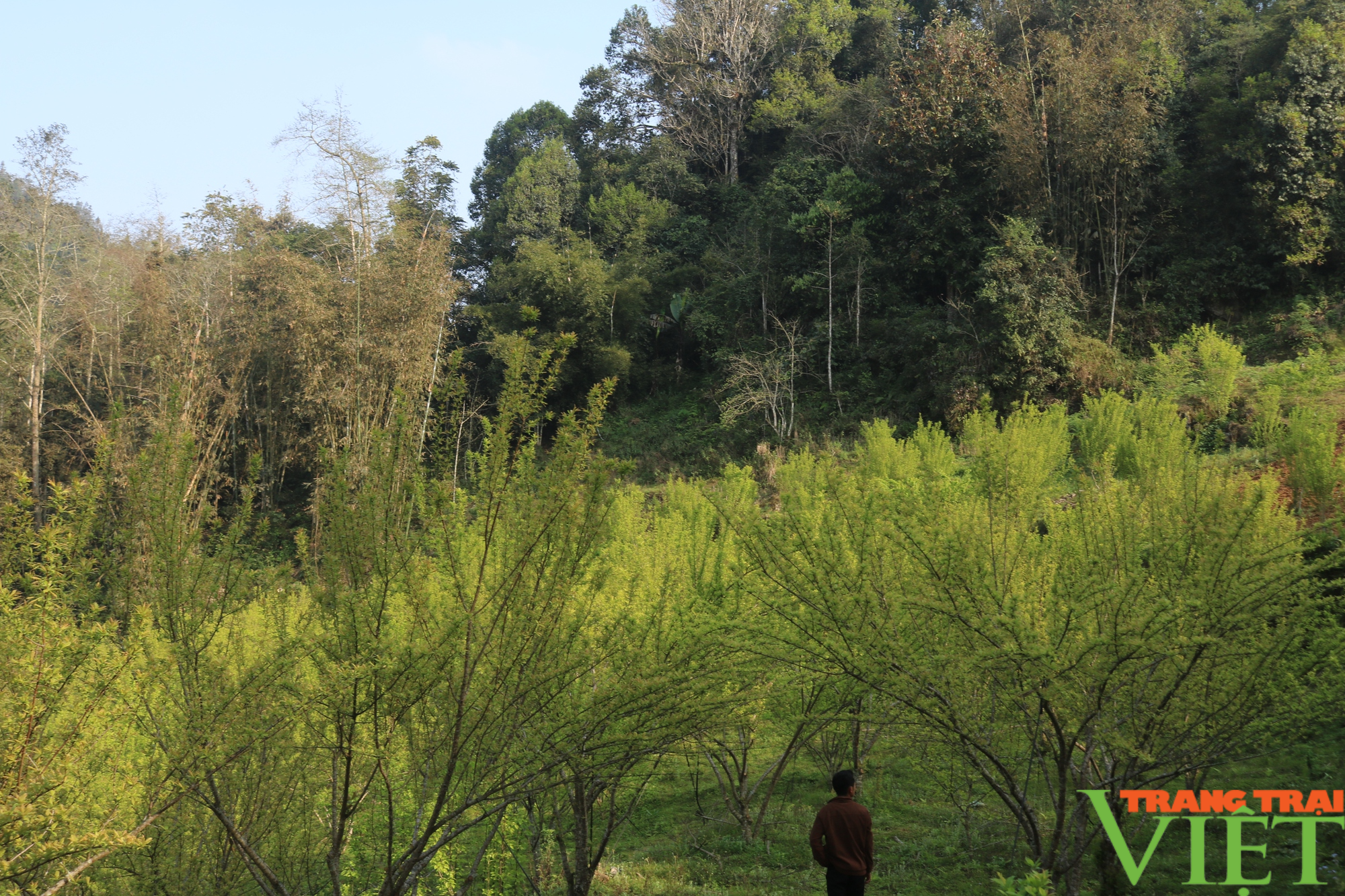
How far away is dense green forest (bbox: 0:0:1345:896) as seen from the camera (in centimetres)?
427

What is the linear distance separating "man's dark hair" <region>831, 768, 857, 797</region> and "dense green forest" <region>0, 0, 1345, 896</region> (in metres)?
0.29

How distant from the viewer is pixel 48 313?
21406mm

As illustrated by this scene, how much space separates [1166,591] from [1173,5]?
24792mm

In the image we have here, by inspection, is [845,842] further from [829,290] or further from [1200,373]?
[829,290]

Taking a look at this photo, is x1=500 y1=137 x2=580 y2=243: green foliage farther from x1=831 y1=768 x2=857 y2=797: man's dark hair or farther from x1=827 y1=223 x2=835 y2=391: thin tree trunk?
x1=831 y1=768 x2=857 y2=797: man's dark hair

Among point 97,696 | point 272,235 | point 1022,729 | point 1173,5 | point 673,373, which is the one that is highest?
point 1173,5

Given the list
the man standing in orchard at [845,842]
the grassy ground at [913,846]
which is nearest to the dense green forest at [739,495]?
the grassy ground at [913,846]

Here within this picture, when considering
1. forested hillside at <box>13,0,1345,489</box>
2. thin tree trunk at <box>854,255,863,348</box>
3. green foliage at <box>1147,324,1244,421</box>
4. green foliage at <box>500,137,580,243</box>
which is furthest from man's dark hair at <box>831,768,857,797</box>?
green foliage at <box>500,137,580,243</box>

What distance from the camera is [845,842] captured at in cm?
461

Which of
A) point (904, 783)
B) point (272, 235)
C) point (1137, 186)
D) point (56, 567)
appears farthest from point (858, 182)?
point (56, 567)

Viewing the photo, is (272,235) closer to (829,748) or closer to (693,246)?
(693,246)
